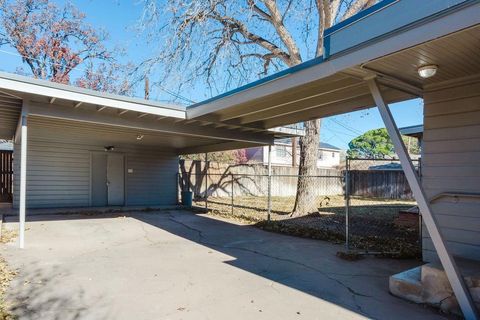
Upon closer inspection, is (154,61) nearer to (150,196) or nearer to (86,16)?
(150,196)

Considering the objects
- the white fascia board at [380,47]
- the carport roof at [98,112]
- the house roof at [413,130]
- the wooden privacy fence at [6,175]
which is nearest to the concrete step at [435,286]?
the white fascia board at [380,47]

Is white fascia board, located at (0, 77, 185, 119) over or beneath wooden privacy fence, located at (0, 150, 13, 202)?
over

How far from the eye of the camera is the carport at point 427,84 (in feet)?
10.4

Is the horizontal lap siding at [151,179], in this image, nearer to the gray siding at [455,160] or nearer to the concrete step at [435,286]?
the gray siding at [455,160]

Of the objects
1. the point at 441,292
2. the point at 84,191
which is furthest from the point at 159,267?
the point at 84,191

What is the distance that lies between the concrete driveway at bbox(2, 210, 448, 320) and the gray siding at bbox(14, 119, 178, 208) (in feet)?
15.1

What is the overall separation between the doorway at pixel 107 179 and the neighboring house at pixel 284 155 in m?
17.8

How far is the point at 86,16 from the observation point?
885 inches

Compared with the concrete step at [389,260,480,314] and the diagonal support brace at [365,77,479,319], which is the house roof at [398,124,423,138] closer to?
the concrete step at [389,260,480,314]

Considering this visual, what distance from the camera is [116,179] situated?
1369cm

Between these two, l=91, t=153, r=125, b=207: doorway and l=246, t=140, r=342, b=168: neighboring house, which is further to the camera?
l=246, t=140, r=342, b=168: neighboring house

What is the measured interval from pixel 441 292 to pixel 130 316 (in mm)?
3249

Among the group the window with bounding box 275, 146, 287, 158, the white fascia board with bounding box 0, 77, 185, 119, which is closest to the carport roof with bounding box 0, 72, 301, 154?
the white fascia board with bounding box 0, 77, 185, 119

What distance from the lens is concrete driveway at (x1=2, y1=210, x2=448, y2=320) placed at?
3672 millimetres
